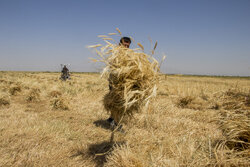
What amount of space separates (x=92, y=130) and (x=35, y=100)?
14.7ft

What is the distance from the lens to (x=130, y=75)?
8.27 ft

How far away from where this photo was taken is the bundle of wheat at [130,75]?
2451 mm

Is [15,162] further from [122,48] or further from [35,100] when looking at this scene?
[35,100]

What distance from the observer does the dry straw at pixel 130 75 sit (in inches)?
96.4

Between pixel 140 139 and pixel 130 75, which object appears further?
pixel 140 139

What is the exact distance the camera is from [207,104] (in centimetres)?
757

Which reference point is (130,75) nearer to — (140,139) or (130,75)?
(130,75)

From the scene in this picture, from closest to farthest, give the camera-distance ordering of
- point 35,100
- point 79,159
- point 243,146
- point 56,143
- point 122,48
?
point 243,146
point 122,48
point 79,159
point 56,143
point 35,100

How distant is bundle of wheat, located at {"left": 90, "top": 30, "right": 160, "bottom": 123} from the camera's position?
245 cm

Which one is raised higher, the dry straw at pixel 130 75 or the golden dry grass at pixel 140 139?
the dry straw at pixel 130 75

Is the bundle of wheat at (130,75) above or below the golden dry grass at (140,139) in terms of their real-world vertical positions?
above

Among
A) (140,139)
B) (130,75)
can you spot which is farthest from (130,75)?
(140,139)

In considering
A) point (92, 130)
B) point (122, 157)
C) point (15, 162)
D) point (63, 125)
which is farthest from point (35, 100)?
point (122, 157)

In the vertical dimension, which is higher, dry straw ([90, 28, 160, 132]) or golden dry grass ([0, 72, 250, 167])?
dry straw ([90, 28, 160, 132])
